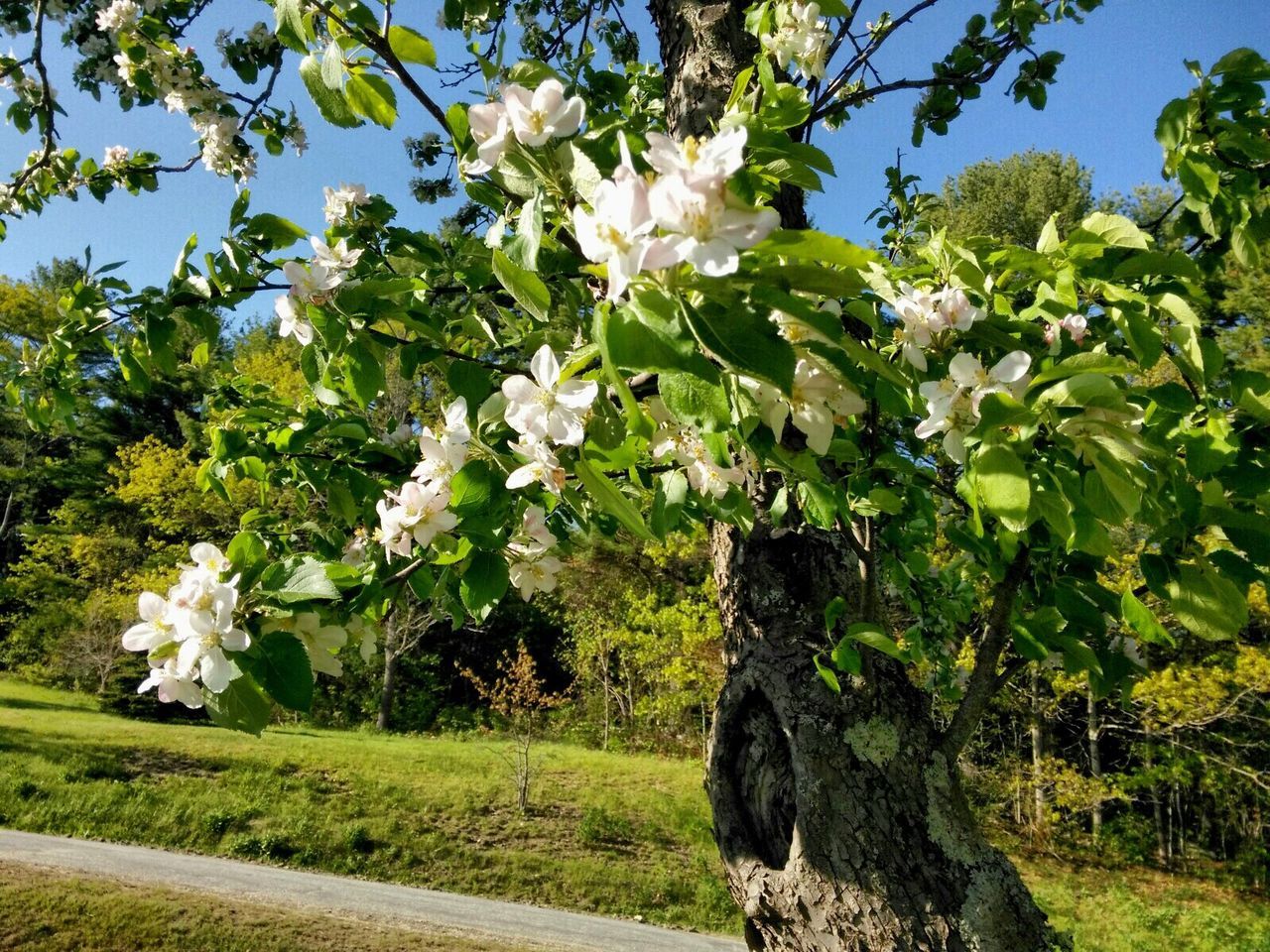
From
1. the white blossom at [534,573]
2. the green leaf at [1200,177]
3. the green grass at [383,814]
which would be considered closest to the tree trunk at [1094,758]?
the green grass at [383,814]

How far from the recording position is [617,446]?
86 centimetres

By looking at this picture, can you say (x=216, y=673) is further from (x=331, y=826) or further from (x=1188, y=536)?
(x=331, y=826)

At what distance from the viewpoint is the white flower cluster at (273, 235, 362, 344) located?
1.09m

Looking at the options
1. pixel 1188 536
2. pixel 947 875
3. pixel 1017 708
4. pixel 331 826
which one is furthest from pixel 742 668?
pixel 1017 708

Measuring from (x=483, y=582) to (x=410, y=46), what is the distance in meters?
0.71

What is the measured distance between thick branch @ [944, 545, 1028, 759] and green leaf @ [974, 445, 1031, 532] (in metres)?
0.71

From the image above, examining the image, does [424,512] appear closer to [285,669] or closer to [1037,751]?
[285,669]

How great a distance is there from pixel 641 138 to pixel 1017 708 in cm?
1130

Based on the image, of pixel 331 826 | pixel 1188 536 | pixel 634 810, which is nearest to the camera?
pixel 1188 536

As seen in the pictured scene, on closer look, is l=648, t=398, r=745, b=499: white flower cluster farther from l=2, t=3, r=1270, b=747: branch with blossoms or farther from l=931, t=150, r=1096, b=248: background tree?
l=931, t=150, r=1096, b=248: background tree

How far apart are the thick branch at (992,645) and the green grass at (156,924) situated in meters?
5.13

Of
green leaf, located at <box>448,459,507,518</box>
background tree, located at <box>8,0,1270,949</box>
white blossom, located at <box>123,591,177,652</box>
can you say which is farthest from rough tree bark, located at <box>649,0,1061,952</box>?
white blossom, located at <box>123,591,177,652</box>

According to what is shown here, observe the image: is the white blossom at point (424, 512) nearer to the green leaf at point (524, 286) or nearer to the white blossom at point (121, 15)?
the green leaf at point (524, 286)

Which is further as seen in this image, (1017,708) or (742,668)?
(1017,708)
